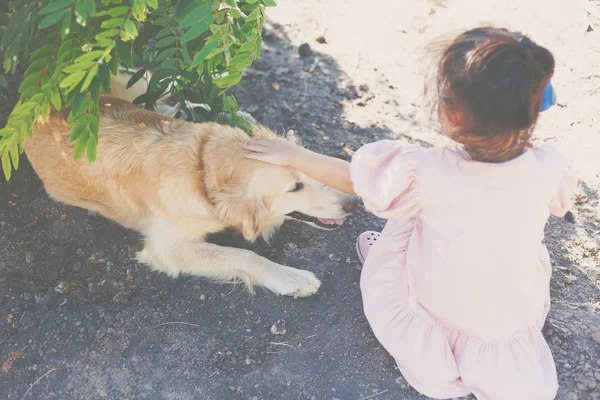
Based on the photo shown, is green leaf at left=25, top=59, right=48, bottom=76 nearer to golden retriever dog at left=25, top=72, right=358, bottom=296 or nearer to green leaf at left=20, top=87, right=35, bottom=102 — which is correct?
green leaf at left=20, top=87, right=35, bottom=102

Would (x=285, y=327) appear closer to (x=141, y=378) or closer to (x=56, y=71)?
(x=141, y=378)

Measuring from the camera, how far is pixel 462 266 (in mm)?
2658

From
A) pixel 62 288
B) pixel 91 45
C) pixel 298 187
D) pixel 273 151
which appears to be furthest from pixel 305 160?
pixel 62 288

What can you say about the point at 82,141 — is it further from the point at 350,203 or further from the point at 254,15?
the point at 350,203

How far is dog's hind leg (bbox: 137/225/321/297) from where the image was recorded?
12.1ft

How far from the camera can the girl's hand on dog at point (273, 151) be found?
319 cm

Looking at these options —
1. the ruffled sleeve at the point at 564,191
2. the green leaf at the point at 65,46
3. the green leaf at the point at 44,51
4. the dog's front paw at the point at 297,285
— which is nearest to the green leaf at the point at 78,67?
the green leaf at the point at 65,46

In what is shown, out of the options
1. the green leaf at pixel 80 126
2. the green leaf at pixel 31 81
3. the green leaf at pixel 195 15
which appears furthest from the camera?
the green leaf at pixel 80 126

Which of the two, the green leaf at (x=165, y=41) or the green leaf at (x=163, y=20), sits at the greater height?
the green leaf at (x=163, y=20)

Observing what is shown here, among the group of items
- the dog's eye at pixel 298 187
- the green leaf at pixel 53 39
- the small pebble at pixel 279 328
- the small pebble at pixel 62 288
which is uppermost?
the green leaf at pixel 53 39

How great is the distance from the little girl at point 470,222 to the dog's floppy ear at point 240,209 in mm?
277

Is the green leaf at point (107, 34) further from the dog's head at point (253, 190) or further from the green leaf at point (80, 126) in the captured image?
the dog's head at point (253, 190)

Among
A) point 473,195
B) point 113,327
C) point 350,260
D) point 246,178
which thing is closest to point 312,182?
point 246,178

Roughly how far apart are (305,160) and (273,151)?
26 cm
